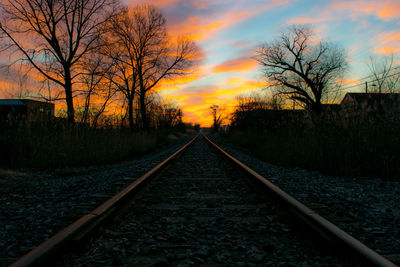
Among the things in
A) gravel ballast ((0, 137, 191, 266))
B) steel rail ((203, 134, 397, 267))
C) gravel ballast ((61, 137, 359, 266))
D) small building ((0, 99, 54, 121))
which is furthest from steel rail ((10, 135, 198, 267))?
small building ((0, 99, 54, 121))

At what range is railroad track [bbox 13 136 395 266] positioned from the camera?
1907mm

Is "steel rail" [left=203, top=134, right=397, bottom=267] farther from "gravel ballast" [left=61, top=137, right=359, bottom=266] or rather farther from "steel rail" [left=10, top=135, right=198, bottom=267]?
"steel rail" [left=10, top=135, right=198, bottom=267]

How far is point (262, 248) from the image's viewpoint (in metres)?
2.16

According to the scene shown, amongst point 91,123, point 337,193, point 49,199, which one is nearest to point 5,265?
point 49,199

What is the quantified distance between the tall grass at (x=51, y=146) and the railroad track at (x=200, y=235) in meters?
5.10

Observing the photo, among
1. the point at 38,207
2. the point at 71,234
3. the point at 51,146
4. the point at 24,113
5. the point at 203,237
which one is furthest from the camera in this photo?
the point at 24,113

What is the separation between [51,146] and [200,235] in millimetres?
7033

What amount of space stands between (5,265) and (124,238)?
856 mm

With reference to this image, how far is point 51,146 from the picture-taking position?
788 cm

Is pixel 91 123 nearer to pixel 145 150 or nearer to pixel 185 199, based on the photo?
pixel 145 150

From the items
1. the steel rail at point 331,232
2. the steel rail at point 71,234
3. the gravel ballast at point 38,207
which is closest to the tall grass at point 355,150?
the steel rail at point 331,232

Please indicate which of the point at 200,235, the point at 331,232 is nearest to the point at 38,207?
the point at 200,235

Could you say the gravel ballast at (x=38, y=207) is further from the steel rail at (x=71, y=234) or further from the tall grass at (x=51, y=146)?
the tall grass at (x=51, y=146)

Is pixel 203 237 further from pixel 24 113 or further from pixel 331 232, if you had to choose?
pixel 24 113
